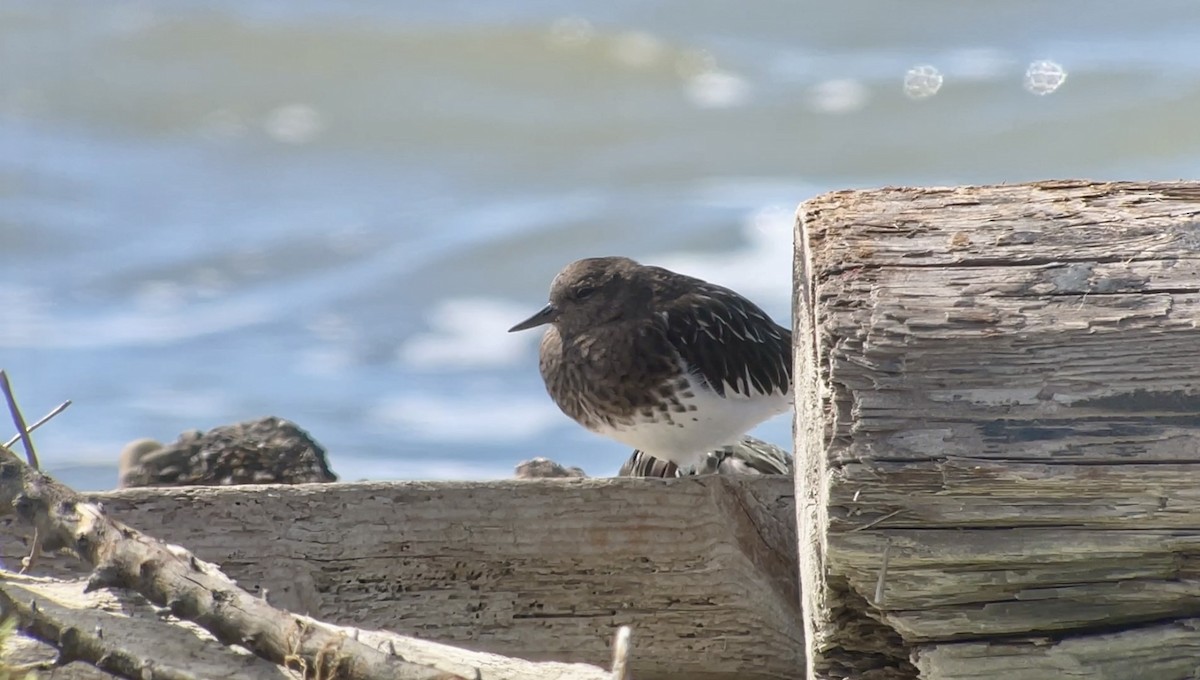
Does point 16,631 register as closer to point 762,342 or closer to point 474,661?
point 474,661

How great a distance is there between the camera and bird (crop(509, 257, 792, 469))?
3.65 metres

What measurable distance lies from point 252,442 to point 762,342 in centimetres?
125

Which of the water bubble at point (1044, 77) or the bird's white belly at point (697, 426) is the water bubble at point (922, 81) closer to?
the water bubble at point (1044, 77)

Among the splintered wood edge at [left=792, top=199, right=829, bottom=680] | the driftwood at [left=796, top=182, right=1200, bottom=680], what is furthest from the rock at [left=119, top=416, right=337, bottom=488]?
the driftwood at [left=796, top=182, right=1200, bottom=680]

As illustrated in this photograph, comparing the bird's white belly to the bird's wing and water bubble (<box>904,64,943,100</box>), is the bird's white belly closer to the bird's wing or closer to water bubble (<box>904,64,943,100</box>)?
the bird's wing

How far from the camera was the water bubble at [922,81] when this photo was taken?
9.25 meters

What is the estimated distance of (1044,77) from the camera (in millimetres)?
9203

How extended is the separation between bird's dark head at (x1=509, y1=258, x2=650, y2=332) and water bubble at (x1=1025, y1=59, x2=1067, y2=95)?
5.82m

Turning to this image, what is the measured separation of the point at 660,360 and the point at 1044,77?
247 inches

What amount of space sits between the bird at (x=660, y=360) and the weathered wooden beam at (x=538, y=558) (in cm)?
99

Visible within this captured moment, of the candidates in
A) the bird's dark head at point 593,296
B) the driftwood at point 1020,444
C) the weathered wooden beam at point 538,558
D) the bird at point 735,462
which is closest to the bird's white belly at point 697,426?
the bird at point 735,462

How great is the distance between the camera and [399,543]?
2623 mm

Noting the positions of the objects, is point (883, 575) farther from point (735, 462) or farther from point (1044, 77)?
point (1044, 77)

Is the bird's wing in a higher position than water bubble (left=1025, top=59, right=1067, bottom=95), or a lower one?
lower
